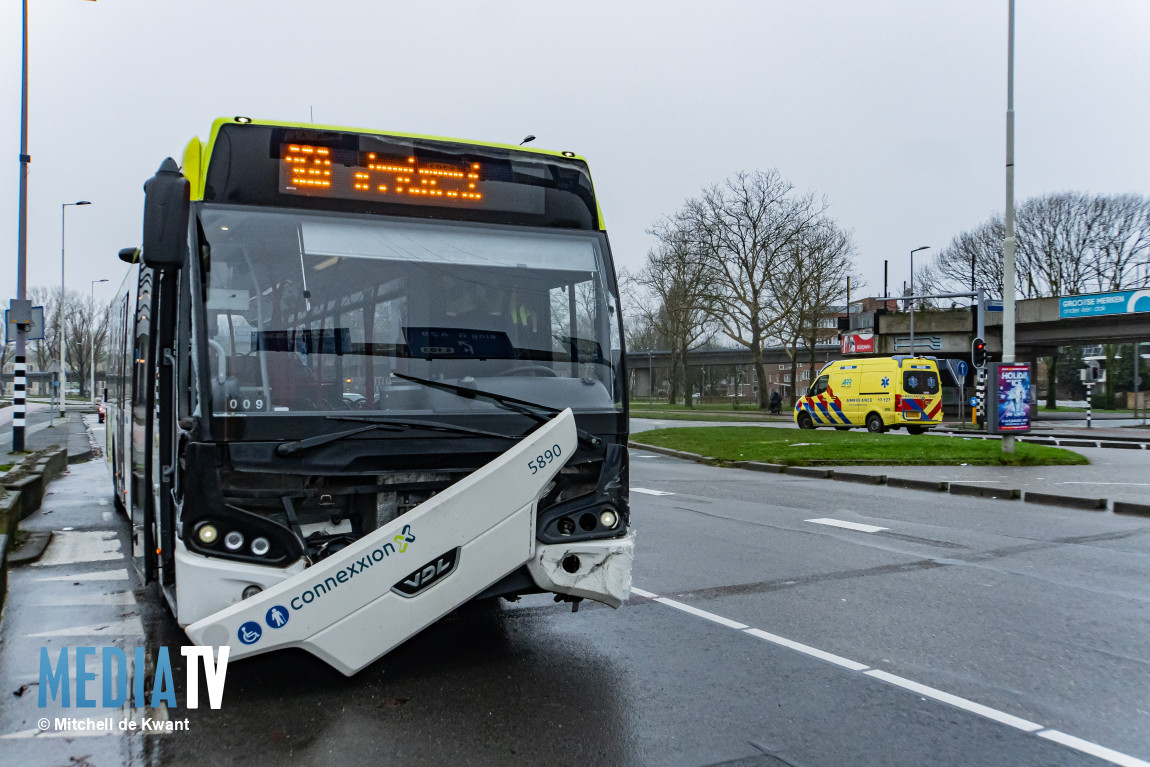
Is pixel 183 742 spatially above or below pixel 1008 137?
below

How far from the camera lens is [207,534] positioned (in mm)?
4152

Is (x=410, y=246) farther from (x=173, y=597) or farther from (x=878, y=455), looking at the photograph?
(x=878, y=455)

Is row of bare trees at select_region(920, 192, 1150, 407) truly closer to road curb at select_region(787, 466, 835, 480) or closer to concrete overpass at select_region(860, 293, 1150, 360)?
concrete overpass at select_region(860, 293, 1150, 360)

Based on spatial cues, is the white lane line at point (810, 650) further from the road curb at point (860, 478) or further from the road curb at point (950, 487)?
the road curb at point (860, 478)

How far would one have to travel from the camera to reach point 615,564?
191 inches

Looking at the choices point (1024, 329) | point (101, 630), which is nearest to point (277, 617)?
point (101, 630)

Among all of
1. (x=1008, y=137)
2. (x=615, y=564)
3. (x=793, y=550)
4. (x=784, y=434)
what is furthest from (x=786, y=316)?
(x=615, y=564)

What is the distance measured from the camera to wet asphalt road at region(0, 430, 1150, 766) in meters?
3.87

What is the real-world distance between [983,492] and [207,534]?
40.8ft

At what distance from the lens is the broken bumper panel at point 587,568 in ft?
15.3

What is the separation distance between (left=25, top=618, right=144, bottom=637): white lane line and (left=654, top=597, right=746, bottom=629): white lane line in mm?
3466

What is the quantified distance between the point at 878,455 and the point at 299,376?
17.0 meters

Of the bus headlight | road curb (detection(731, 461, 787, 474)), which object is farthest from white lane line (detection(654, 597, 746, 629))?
road curb (detection(731, 461, 787, 474))

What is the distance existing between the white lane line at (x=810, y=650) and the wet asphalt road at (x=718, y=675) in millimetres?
23
